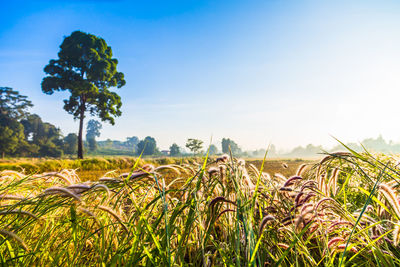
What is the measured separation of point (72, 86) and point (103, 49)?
288 inches

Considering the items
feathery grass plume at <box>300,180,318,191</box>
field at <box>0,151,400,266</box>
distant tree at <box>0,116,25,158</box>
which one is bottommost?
field at <box>0,151,400,266</box>

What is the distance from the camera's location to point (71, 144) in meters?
65.4

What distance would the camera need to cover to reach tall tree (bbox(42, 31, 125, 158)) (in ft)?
78.5

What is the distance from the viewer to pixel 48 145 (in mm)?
52000

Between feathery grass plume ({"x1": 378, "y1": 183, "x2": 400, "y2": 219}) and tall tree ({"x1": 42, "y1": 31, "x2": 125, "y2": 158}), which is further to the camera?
tall tree ({"x1": 42, "y1": 31, "x2": 125, "y2": 158})

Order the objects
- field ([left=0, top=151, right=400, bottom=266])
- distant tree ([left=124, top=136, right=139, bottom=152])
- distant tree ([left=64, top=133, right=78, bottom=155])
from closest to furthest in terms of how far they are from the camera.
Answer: field ([left=0, top=151, right=400, bottom=266]) → distant tree ([left=64, top=133, right=78, bottom=155]) → distant tree ([left=124, top=136, right=139, bottom=152])

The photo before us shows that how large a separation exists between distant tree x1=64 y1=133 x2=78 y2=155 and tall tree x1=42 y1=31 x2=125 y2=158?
4289 centimetres

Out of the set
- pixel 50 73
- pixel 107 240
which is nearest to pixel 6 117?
pixel 50 73

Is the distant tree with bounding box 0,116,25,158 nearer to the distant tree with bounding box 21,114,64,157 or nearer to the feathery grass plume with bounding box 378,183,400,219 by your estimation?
the distant tree with bounding box 21,114,64,157

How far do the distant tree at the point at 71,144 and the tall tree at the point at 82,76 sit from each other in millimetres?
42887

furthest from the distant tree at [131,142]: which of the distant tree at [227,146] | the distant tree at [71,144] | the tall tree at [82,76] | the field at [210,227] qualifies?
the field at [210,227]

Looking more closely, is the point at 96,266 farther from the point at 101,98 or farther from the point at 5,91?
the point at 5,91

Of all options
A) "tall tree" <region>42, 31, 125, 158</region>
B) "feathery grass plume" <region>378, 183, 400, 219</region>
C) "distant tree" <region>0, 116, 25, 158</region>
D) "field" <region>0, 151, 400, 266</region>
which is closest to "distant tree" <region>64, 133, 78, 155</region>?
"distant tree" <region>0, 116, 25, 158</region>

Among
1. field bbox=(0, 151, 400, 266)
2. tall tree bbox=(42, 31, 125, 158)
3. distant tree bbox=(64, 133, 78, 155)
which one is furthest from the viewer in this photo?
distant tree bbox=(64, 133, 78, 155)
